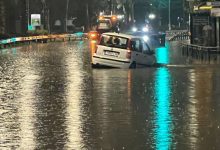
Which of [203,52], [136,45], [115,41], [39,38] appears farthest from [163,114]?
[39,38]

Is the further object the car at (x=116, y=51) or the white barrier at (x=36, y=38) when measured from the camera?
the white barrier at (x=36, y=38)

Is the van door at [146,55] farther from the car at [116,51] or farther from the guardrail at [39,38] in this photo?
the guardrail at [39,38]

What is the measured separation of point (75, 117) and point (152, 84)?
700 centimetres

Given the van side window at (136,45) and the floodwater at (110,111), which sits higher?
the van side window at (136,45)

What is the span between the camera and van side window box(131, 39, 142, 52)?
84.8ft

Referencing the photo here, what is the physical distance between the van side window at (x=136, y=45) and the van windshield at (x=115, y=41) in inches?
13.1

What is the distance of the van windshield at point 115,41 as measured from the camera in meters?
25.6

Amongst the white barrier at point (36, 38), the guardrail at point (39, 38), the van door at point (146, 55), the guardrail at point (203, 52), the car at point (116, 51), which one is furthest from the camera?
the guardrail at point (39, 38)

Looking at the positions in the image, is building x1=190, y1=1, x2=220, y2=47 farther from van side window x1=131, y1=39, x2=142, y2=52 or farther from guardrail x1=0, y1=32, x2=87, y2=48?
guardrail x1=0, y1=32, x2=87, y2=48

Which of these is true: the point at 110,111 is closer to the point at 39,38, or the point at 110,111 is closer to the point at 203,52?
the point at 203,52

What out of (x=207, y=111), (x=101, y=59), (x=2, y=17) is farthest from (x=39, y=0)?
(x=207, y=111)

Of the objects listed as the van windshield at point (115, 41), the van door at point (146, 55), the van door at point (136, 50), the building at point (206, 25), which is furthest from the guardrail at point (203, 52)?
the van windshield at point (115, 41)

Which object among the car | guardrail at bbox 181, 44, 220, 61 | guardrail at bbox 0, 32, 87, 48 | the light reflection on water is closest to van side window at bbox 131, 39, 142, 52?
the car

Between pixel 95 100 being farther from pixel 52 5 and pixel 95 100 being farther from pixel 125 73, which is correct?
pixel 52 5
